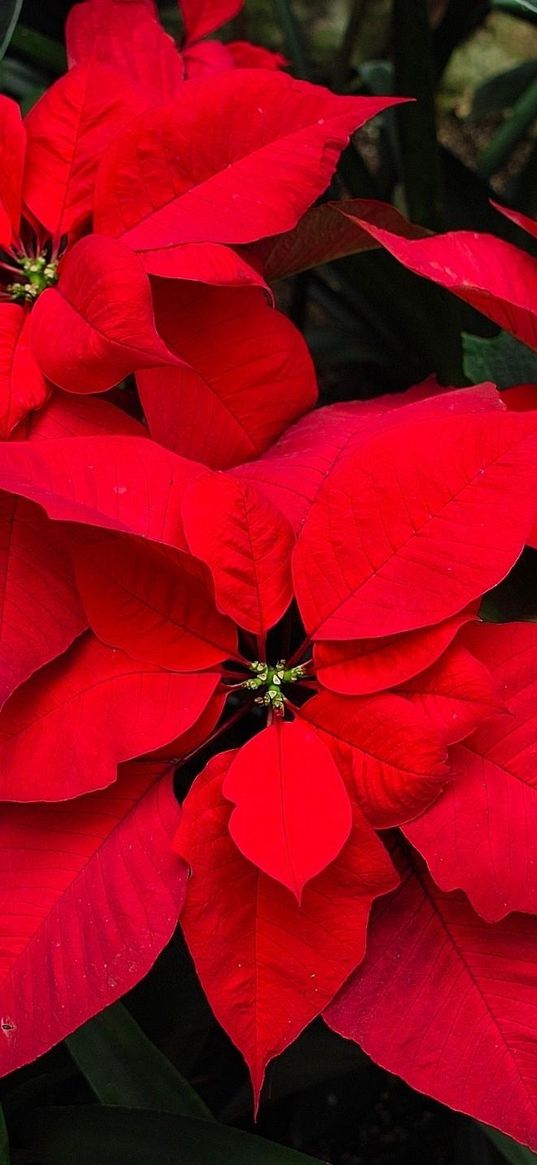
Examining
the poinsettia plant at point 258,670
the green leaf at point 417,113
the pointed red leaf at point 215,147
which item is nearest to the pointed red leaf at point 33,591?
the poinsettia plant at point 258,670

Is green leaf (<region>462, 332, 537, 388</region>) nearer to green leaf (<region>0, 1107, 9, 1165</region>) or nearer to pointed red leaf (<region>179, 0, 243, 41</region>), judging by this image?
pointed red leaf (<region>179, 0, 243, 41</region>)

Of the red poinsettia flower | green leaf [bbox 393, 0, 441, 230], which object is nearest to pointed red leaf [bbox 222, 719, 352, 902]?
the red poinsettia flower

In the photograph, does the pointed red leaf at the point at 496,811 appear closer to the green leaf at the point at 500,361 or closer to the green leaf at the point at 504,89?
the green leaf at the point at 500,361

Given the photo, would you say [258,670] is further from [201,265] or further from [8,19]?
[8,19]

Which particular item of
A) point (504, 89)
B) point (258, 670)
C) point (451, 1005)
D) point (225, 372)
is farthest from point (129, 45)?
point (504, 89)

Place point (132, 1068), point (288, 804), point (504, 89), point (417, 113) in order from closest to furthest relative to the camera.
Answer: point (288, 804) < point (132, 1068) < point (417, 113) < point (504, 89)

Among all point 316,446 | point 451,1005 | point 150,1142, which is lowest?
point 150,1142
